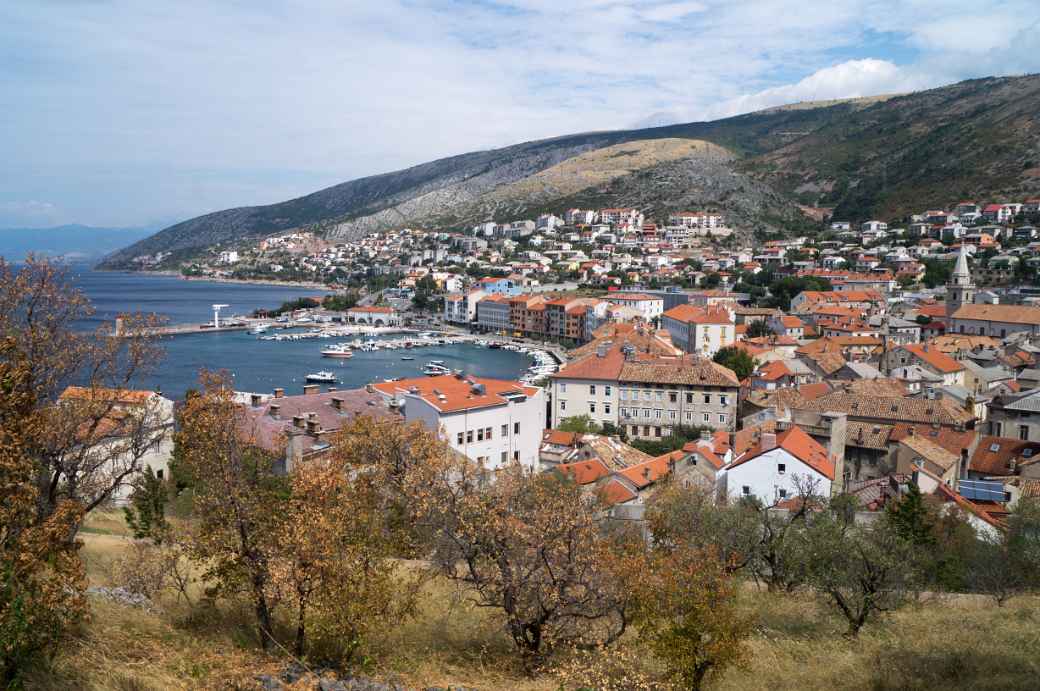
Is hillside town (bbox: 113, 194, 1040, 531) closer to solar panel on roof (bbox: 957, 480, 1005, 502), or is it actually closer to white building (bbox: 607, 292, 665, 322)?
solar panel on roof (bbox: 957, 480, 1005, 502)

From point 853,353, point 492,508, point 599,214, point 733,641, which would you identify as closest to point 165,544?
point 492,508

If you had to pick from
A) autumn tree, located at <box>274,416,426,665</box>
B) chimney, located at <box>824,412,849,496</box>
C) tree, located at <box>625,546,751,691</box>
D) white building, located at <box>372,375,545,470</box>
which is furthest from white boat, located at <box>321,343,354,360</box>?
tree, located at <box>625,546,751,691</box>

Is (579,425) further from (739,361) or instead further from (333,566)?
(333,566)

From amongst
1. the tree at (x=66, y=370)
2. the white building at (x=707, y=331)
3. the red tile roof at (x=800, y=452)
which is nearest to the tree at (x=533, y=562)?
the tree at (x=66, y=370)

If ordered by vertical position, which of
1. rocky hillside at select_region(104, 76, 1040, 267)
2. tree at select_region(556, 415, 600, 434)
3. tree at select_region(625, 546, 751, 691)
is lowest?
tree at select_region(556, 415, 600, 434)

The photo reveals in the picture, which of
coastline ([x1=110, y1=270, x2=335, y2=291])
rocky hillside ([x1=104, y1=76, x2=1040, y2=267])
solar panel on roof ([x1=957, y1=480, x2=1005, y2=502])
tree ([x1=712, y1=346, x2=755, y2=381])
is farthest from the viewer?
coastline ([x1=110, y1=270, x2=335, y2=291])

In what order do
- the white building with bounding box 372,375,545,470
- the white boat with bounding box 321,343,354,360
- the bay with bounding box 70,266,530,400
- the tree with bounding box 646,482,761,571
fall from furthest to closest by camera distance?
the white boat with bounding box 321,343,354,360 → the bay with bounding box 70,266,530,400 → the white building with bounding box 372,375,545,470 → the tree with bounding box 646,482,761,571

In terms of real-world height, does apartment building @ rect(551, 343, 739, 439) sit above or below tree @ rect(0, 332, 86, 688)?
below

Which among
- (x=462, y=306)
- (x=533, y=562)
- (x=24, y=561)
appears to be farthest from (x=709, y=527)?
(x=462, y=306)

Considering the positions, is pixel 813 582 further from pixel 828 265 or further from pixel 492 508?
pixel 828 265
